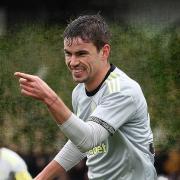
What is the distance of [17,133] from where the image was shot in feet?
24.8

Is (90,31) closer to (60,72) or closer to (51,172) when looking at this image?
(51,172)

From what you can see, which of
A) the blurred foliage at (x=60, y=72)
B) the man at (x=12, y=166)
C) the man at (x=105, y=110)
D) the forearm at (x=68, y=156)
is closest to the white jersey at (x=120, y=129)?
the man at (x=105, y=110)

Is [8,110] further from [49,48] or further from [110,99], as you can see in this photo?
[110,99]

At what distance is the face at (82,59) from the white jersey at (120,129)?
116 millimetres

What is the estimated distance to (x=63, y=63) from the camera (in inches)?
291

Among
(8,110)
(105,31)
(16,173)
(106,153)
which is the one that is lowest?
(16,173)

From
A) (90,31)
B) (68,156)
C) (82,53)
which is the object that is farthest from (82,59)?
(68,156)

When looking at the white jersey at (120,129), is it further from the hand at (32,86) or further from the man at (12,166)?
the man at (12,166)

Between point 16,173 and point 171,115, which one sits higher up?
point 171,115

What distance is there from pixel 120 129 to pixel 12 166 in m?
3.41

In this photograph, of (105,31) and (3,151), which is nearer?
(105,31)

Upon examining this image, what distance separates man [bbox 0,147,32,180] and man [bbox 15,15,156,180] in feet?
9.77

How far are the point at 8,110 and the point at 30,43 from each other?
0.72 m

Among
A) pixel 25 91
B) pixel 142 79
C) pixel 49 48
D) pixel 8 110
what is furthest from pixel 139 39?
pixel 25 91
